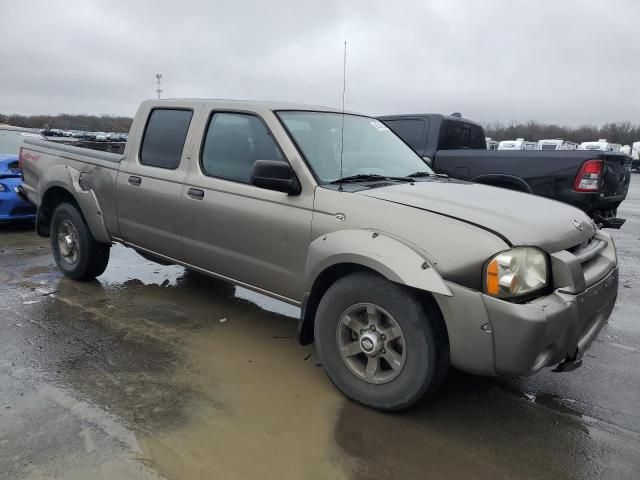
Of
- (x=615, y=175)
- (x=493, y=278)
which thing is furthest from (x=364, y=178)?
(x=615, y=175)

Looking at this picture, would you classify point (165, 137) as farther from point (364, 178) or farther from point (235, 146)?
point (364, 178)

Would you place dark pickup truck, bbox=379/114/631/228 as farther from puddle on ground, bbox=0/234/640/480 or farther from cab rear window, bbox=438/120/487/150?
puddle on ground, bbox=0/234/640/480

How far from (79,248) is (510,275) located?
427 centimetres

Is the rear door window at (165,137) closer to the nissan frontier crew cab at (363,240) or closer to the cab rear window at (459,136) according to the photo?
the nissan frontier crew cab at (363,240)

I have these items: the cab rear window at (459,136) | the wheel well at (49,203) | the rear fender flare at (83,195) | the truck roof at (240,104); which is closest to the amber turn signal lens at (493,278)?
the truck roof at (240,104)

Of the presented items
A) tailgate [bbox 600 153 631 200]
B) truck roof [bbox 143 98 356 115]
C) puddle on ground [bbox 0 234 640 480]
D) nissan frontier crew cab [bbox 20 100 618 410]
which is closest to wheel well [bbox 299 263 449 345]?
nissan frontier crew cab [bbox 20 100 618 410]

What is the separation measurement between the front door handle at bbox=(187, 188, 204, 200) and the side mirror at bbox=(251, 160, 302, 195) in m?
0.80

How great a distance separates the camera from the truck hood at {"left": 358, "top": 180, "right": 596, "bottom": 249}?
2.77 m

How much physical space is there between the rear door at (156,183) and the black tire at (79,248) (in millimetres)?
614

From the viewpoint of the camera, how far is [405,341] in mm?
2822

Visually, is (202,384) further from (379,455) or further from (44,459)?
(379,455)

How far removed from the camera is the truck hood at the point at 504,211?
9.07 feet

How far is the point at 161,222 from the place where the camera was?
4.31 m

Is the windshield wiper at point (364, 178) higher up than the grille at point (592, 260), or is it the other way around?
the windshield wiper at point (364, 178)
